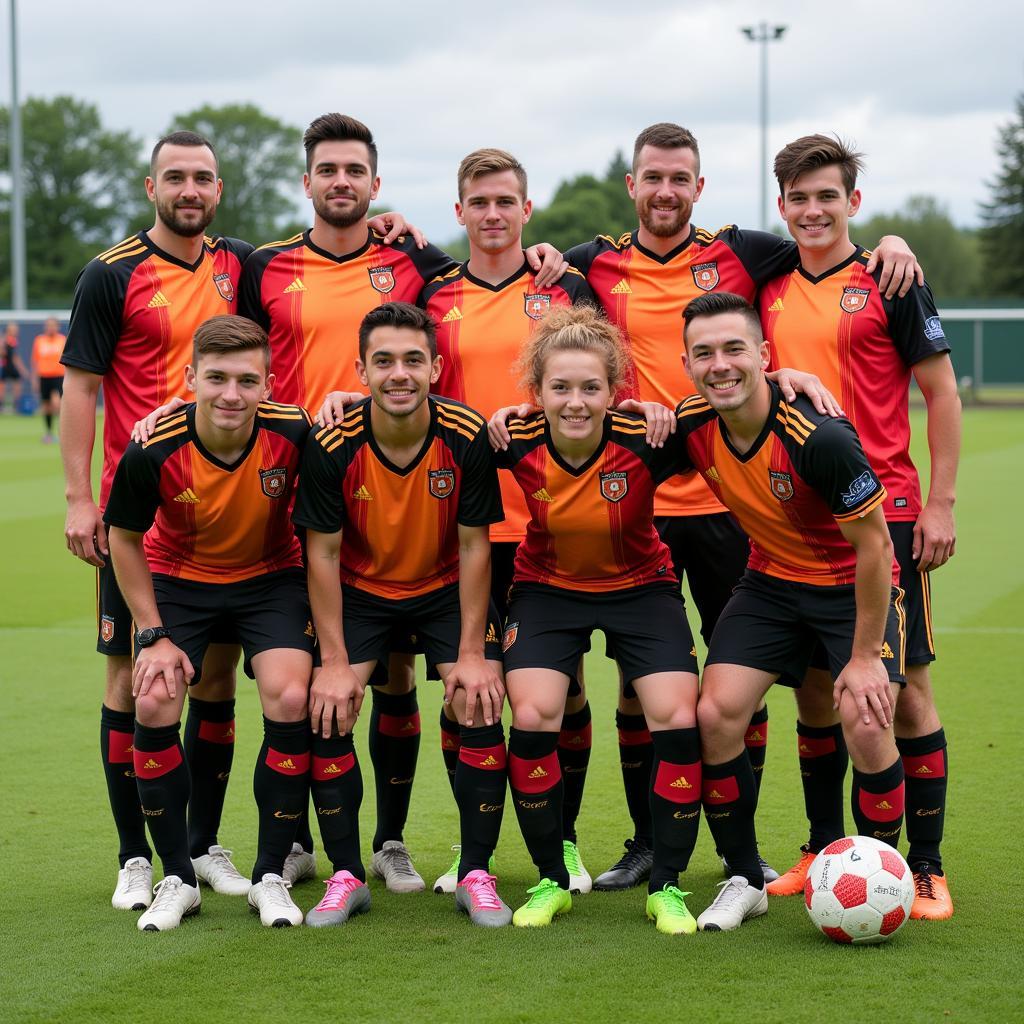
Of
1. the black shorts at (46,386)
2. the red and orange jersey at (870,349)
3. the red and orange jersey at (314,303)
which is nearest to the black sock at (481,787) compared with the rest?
the red and orange jersey at (314,303)

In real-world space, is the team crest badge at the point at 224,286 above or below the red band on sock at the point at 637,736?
above

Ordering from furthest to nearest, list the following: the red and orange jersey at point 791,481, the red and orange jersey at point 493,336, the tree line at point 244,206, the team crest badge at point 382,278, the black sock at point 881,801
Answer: the tree line at point 244,206, the team crest badge at point 382,278, the red and orange jersey at point 493,336, the black sock at point 881,801, the red and orange jersey at point 791,481

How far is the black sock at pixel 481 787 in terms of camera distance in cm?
406

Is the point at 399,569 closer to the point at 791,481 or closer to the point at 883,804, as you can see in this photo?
the point at 791,481

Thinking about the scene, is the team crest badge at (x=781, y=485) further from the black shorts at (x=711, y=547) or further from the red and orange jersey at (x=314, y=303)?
the red and orange jersey at (x=314, y=303)

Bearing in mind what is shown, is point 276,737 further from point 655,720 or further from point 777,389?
point 777,389

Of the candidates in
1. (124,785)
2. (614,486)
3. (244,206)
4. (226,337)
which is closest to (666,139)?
(614,486)

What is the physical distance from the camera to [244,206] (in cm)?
6350

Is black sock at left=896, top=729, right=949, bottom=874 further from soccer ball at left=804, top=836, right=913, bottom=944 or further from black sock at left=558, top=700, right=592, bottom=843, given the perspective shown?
black sock at left=558, top=700, right=592, bottom=843

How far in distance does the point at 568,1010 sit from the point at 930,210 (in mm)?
71673

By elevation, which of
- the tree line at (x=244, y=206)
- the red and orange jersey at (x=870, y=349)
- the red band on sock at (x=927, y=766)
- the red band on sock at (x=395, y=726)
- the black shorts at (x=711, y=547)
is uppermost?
the tree line at (x=244, y=206)

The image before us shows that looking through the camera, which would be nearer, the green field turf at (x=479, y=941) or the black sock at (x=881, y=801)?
the green field turf at (x=479, y=941)

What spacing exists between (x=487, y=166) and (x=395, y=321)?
756 millimetres

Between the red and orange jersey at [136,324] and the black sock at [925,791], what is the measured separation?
2.62 meters
